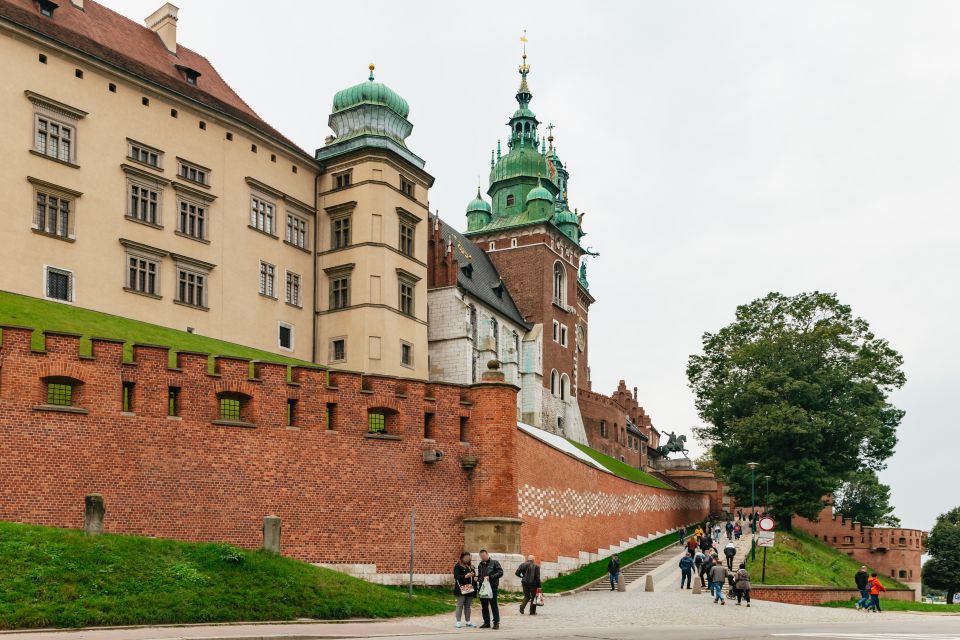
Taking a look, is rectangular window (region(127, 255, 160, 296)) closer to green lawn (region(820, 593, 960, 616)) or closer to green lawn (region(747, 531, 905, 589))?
green lawn (region(747, 531, 905, 589))

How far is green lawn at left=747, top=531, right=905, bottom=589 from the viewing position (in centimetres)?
4044

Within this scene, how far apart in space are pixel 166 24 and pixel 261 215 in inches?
410

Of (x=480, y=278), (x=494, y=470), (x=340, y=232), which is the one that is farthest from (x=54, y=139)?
(x=480, y=278)

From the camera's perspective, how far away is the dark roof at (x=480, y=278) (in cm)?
6885

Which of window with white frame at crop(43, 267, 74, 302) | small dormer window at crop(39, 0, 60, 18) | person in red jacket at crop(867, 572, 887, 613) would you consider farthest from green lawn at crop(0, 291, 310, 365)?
person in red jacket at crop(867, 572, 887, 613)

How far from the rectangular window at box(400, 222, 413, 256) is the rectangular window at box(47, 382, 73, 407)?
3048 cm

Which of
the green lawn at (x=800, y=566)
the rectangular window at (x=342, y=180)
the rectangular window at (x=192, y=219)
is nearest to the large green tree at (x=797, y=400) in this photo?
the green lawn at (x=800, y=566)

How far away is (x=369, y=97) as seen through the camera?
55438mm

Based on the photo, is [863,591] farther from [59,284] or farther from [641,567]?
[59,284]

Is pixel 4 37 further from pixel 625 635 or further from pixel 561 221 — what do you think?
pixel 561 221

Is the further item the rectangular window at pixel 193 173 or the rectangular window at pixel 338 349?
the rectangular window at pixel 338 349

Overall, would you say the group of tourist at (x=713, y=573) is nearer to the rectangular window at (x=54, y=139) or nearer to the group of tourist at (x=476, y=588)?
the group of tourist at (x=476, y=588)

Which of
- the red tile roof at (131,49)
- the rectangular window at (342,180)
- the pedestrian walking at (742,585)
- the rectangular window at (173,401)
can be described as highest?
the red tile roof at (131,49)

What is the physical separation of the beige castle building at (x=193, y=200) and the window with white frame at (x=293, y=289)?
9 centimetres
